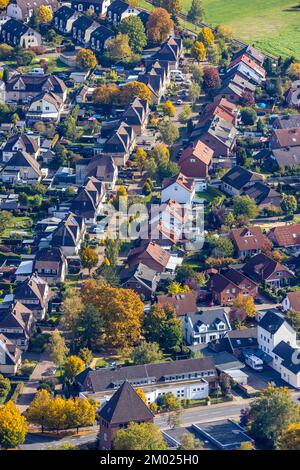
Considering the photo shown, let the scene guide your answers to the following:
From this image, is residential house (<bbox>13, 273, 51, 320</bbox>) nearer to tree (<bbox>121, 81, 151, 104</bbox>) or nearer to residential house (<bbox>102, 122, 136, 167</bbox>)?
residential house (<bbox>102, 122, 136, 167</bbox>)

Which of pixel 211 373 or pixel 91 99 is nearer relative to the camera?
pixel 211 373

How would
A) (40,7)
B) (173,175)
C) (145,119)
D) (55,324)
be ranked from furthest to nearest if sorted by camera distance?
(40,7)
(145,119)
(173,175)
(55,324)

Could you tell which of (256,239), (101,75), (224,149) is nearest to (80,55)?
(101,75)

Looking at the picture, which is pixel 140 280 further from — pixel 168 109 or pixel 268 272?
pixel 168 109

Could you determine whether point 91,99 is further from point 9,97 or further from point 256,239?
point 256,239

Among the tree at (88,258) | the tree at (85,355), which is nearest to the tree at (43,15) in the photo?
the tree at (88,258)

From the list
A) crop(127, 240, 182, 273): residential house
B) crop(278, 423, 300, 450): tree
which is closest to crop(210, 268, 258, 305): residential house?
crop(127, 240, 182, 273): residential house

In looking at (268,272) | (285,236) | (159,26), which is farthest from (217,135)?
(159,26)
